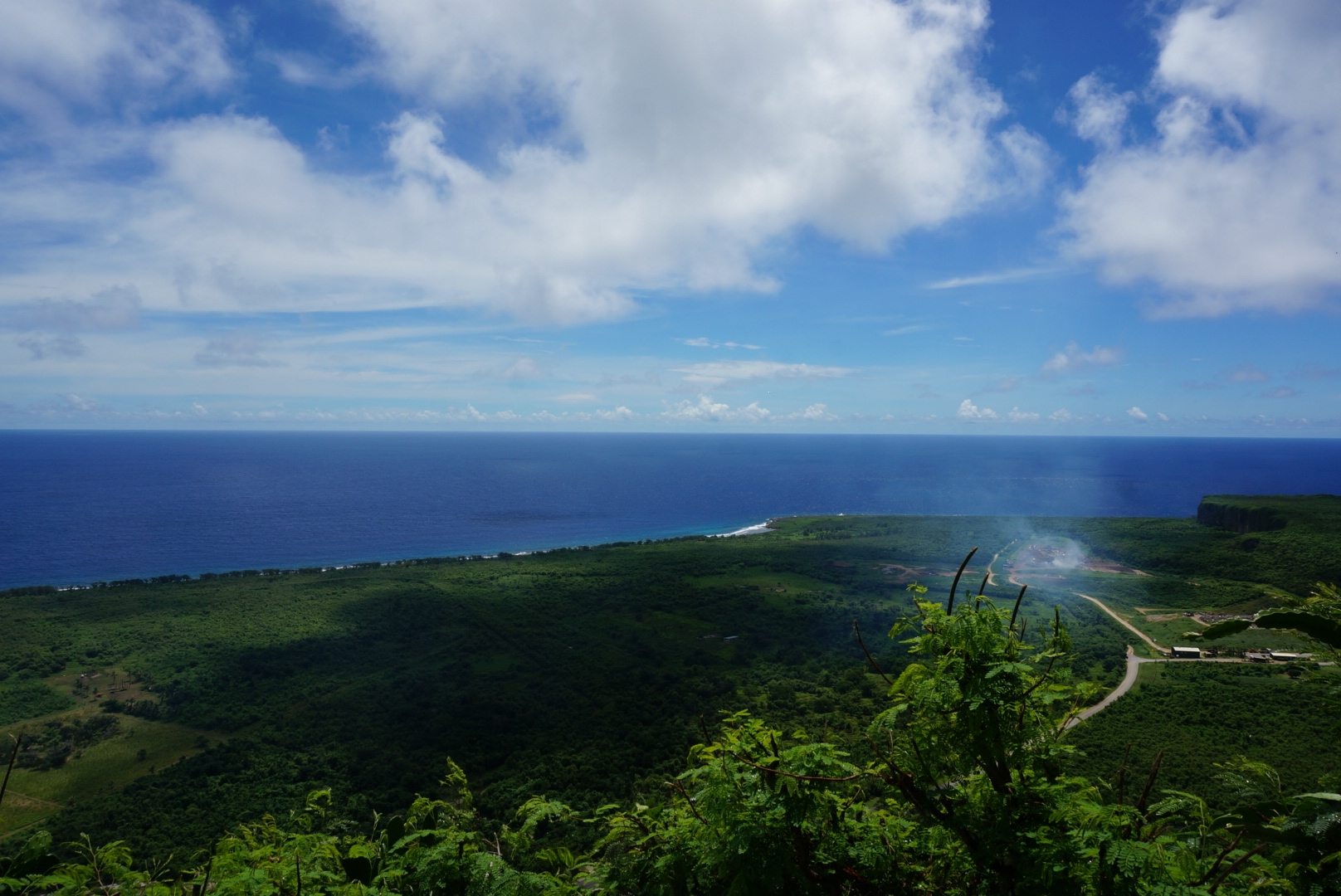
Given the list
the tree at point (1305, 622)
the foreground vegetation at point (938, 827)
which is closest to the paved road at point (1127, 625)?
the foreground vegetation at point (938, 827)

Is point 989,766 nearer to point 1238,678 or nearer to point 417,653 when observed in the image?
point 1238,678

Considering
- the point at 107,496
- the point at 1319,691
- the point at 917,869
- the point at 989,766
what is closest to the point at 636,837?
the point at 917,869

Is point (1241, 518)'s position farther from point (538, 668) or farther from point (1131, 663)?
point (538, 668)

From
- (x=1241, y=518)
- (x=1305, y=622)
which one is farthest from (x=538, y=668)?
(x=1241, y=518)

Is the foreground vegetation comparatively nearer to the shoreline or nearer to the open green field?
the open green field

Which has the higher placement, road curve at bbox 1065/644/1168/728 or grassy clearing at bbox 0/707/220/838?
road curve at bbox 1065/644/1168/728

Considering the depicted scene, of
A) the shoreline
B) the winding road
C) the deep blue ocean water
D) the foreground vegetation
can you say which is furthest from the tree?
the deep blue ocean water
